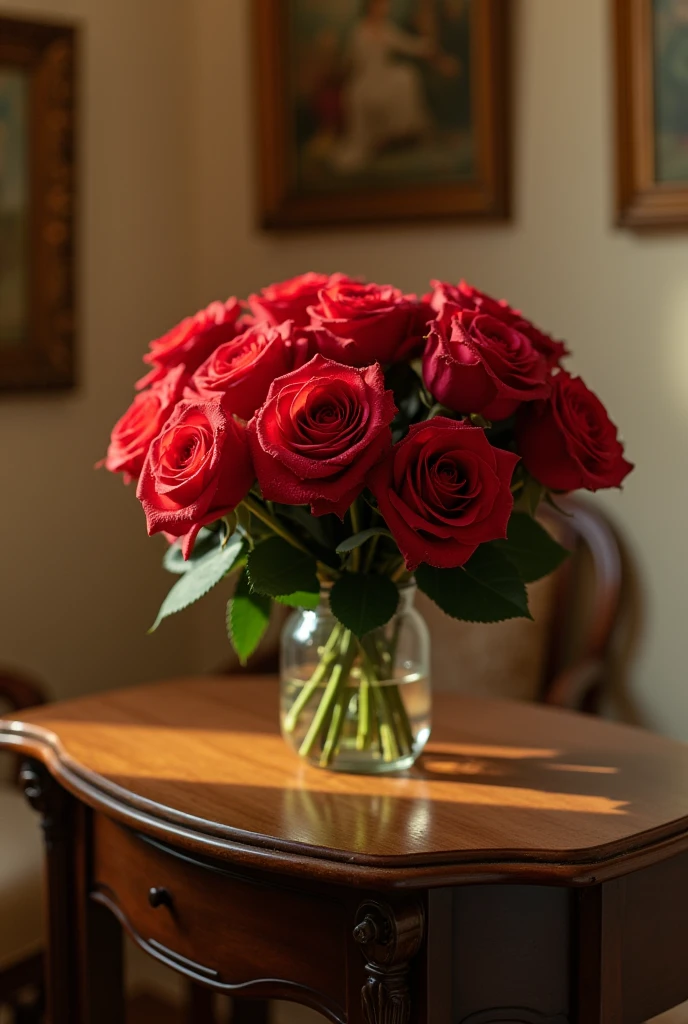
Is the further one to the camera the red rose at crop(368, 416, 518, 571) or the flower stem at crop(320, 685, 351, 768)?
the flower stem at crop(320, 685, 351, 768)

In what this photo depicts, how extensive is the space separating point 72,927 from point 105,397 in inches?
64.7

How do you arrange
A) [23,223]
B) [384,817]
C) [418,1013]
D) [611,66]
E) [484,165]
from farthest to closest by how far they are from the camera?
[23,223] < [484,165] < [611,66] < [384,817] < [418,1013]

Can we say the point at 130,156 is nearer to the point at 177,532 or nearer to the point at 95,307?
→ the point at 95,307

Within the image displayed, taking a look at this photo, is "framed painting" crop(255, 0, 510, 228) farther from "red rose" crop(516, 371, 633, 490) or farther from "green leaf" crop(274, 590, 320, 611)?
A: "green leaf" crop(274, 590, 320, 611)

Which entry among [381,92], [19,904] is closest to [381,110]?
[381,92]

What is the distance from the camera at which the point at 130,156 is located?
10.6 ft

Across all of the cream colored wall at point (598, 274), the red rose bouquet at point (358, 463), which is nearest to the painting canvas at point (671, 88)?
the cream colored wall at point (598, 274)

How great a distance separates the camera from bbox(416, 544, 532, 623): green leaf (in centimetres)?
150

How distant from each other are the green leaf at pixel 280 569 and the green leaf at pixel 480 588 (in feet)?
0.45

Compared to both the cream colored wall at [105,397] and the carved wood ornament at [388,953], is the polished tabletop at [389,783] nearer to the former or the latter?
the carved wood ornament at [388,953]

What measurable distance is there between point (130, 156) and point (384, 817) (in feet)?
7.49

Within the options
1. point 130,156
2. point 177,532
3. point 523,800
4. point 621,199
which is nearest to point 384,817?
point 523,800

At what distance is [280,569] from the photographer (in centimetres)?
152

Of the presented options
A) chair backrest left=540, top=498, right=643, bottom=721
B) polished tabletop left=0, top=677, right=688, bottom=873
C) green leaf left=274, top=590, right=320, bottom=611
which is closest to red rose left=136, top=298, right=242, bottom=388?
green leaf left=274, top=590, right=320, bottom=611
